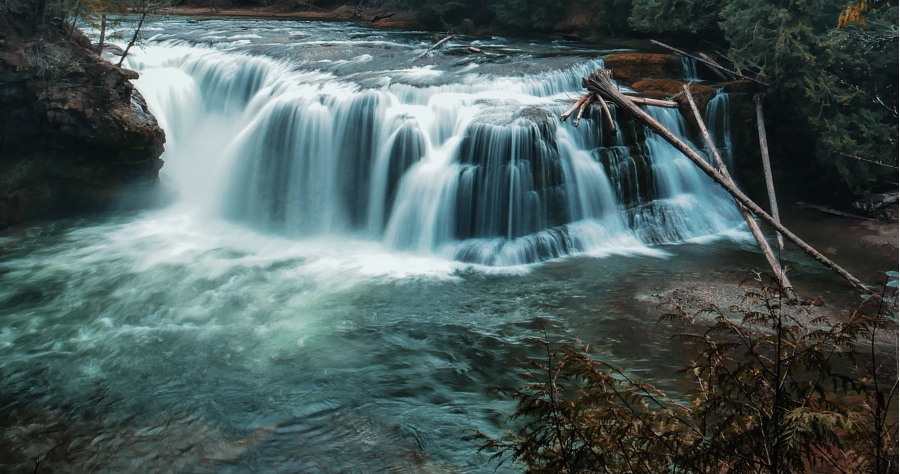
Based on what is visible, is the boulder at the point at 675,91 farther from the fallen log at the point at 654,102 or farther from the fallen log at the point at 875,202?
the fallen log at the point at 875,202

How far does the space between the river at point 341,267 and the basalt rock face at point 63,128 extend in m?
0.66

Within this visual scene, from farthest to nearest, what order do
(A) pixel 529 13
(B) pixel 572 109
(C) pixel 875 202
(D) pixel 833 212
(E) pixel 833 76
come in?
1. (A) pixel 529 13
2. (D) pixel 833 212
3. (C) pixel 875 202
4. (E) pixel 833 76
5. (B) pixel 572 109

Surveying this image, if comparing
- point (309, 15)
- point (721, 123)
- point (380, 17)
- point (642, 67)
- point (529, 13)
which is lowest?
point (721, 123)

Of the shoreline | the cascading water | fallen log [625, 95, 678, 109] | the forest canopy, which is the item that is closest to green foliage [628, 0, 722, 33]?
the forest canopy

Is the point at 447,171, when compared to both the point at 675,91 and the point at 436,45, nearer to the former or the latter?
the point at 675,91

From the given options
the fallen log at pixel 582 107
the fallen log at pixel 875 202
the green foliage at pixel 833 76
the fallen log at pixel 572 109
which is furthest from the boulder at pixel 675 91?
the fallen log at pixel 875 202

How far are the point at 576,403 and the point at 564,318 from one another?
6.01m

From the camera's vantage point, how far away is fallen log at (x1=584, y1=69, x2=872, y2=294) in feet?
30.6

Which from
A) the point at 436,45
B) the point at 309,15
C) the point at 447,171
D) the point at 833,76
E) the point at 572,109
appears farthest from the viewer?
the point at 309,15

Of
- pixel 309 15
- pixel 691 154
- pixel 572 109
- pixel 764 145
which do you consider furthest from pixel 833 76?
pixel 309 15

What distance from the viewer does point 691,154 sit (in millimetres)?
10773

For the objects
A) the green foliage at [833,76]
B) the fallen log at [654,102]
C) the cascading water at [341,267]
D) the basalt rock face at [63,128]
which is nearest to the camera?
the cascading water at [341,267]

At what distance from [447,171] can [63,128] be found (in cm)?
669

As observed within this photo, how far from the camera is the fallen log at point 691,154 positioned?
9328mm
